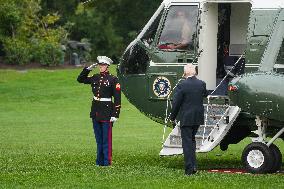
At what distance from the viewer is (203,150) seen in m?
17.0

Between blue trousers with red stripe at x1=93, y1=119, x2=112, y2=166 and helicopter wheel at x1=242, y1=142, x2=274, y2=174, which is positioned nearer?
helicopter wheel at x1=242, y1=142, x2=274, y2=174

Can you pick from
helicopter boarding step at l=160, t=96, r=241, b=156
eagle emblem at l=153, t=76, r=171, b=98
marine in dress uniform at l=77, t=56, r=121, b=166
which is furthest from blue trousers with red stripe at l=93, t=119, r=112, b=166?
eagle emblem at l=153, t=76, r=171, b=98

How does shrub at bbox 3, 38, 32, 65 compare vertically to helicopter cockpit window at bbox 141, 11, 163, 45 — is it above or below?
below

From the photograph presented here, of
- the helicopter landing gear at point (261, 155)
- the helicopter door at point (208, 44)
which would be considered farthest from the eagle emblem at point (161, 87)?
the helicopter landing gear at point (261, 155)

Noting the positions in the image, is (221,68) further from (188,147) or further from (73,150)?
(73,150)

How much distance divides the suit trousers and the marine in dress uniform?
2.04 meters

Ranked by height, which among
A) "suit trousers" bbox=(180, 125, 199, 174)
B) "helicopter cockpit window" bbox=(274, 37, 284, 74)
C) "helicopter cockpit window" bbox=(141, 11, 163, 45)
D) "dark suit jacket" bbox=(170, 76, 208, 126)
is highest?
"helicopter cockpit window" bbox=(141, 11, 163, 45)

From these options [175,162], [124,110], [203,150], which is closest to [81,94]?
[124,110]

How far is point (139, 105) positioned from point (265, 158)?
10.1ft

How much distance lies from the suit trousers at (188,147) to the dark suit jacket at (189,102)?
14cm

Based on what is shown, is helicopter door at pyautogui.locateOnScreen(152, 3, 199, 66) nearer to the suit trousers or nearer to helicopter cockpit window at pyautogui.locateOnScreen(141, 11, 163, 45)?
helicopter cockpit window at pyautogui.locateOnScreen(141, 11, 163, 45)

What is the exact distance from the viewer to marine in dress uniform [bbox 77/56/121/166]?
705 inches

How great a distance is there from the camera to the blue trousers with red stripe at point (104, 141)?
17891mm

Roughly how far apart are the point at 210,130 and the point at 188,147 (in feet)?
4.32
